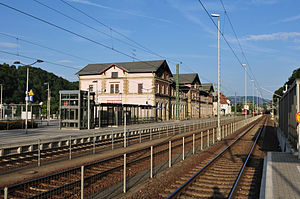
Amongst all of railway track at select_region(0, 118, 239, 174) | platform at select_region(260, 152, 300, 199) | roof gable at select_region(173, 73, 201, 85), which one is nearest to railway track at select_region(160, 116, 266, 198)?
platform at select_region(260, 152, 300, 199)

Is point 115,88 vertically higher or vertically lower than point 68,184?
higher

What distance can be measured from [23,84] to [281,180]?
338 feet

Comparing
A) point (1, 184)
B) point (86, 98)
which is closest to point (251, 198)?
point (1, 184)

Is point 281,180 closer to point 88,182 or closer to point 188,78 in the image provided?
point 88,182

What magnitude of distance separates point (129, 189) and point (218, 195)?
2.92m

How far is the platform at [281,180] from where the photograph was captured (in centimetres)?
791

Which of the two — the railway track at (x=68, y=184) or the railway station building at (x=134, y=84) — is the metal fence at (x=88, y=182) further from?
the railway station building at (x=134, y=84)

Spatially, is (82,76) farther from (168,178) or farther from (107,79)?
(168,178)

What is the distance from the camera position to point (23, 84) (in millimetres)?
100312

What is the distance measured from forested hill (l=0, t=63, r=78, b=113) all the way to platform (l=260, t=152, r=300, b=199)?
82.2m

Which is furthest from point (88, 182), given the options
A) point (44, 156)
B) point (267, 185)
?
point (44, 156)

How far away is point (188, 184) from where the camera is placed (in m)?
9.87

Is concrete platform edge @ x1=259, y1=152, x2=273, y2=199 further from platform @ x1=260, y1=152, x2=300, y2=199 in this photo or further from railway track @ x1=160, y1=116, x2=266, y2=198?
railway track @ x1=160, y1=116, x2=266, y2=198

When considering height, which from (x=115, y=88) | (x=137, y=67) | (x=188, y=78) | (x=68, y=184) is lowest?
(x=68, y=184)
